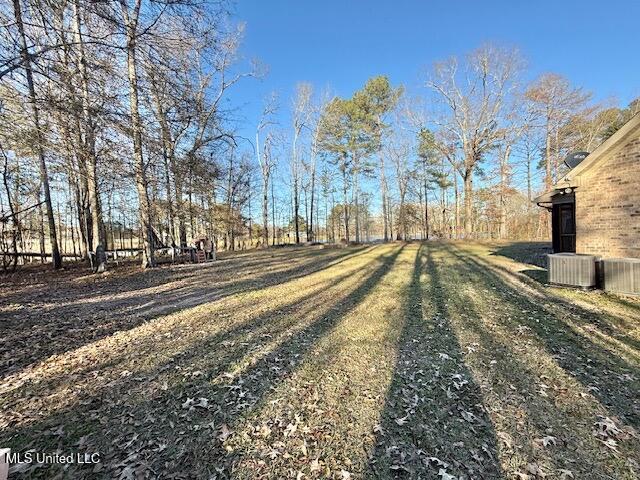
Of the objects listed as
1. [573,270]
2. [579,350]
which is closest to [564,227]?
[573,270]

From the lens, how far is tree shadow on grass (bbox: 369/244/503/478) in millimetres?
2172

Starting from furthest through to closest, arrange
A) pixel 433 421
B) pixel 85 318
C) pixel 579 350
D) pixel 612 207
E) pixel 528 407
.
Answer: pixel 612 207
pixel 85 318
pixel 579 350
pixel 528 407
pixel 433 421

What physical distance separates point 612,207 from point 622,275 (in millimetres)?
2378

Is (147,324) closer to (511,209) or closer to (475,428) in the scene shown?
(475,428)

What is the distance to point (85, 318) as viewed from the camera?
535 centimetres

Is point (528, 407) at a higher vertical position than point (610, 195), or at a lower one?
lower

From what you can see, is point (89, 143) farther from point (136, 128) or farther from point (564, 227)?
point (564, 227)

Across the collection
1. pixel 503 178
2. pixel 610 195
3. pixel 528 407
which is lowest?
pixel 528 407

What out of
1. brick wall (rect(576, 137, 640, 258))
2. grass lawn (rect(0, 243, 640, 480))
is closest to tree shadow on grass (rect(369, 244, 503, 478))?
grass lawn (rect(0, 243, 640, 480))

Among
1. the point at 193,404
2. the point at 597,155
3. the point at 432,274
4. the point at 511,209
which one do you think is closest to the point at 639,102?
the point at 511,209

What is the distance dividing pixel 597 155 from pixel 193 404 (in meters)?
10.7

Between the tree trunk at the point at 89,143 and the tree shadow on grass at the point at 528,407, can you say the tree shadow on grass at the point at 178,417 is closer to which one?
the tree shadow on grass at the point at 528,407

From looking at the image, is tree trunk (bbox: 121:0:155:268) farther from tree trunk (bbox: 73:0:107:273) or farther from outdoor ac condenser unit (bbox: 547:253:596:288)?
outdoor ac condenser unit (bbox: 547:253:596:288)

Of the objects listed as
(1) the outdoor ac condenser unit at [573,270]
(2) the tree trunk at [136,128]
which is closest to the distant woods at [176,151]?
(2) the tree trunk at [136,128]
